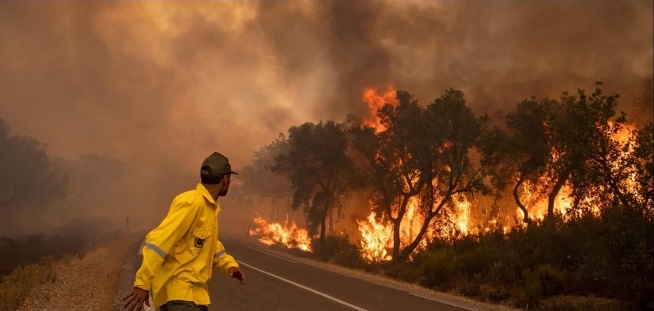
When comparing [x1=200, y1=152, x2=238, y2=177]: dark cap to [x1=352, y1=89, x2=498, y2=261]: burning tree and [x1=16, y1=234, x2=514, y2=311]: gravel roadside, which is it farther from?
[x1=352, y1=89, x2=498, y2=261]: burning tree

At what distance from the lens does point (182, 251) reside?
10.8ft

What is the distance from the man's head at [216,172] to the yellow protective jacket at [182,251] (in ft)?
0.27

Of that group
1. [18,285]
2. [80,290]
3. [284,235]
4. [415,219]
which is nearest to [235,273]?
[80,290]

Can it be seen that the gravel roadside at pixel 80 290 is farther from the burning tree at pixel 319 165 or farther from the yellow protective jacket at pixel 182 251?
the burning tree at pixel 319 165

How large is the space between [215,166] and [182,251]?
0.65m

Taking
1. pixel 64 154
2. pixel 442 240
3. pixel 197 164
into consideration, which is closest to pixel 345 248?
pixel 442 240

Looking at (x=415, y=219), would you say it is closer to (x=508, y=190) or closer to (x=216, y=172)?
(x=508, y=190)

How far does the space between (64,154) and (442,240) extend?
12299cm

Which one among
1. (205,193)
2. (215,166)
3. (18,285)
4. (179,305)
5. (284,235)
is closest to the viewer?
(179,305)

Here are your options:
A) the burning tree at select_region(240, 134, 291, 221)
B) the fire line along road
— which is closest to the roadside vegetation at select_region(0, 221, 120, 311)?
the fire line along road

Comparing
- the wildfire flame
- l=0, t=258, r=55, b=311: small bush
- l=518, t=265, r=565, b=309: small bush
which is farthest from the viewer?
the wildfire flame

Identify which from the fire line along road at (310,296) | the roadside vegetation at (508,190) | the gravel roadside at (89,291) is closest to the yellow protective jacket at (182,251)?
the gravel roadside at (89,291)

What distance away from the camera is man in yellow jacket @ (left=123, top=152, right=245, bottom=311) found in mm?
3084

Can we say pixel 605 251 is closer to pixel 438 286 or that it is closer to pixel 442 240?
pixel 438 286
